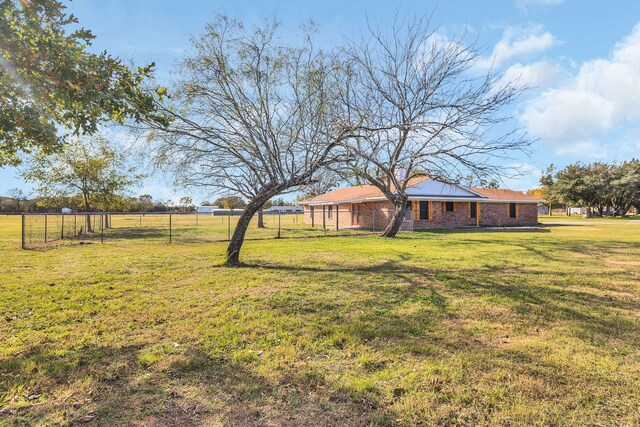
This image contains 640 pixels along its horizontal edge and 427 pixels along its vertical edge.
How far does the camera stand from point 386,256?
37.4ft

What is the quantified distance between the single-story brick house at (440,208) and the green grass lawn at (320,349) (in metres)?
16.4

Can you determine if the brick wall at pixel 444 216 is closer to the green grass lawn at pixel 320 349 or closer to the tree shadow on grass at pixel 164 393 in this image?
the green grass lawn at pixel 320 349

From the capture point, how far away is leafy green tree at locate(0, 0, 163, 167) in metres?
3.99

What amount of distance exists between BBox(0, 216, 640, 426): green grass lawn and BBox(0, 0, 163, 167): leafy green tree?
264cm

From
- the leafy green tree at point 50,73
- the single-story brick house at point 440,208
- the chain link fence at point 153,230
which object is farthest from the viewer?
the single-story brick house at point 440,208

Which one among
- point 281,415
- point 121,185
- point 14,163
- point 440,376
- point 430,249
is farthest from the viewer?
point 121,185

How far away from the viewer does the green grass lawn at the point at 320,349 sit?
2.78 metres

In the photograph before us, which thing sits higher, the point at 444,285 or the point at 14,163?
the point at 14,163

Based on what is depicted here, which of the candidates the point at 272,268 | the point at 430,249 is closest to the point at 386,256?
the point at 430,249

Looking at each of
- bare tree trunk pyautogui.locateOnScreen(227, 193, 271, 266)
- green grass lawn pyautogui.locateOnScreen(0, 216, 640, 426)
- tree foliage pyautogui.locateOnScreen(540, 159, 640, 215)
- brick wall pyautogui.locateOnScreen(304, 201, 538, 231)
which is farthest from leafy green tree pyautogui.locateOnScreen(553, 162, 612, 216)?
bare tree trunk pyautogui.locateOnScreen(227, 193, 271, 266)

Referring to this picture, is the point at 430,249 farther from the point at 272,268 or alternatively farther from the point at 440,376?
the point at 440,376

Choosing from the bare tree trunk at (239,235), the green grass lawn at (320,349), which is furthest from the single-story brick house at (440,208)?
the green grass lawn at (320,349)

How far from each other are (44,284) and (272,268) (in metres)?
4.76

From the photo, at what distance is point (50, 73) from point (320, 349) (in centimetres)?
435
